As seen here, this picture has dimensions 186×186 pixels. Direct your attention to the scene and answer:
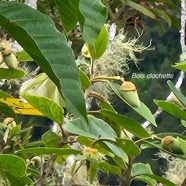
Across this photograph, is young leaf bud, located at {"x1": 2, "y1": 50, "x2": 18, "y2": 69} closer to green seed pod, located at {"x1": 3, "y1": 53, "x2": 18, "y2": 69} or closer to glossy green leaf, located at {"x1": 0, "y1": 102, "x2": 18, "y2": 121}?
green seed pod, located at {"x1": 3, "y1": 53, "x2": 18, "y2": 69}

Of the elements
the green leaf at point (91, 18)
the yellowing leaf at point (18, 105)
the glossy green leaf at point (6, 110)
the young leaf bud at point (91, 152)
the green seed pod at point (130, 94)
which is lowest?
the yellowing leaf at point (18, 105)

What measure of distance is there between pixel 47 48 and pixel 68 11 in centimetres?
7

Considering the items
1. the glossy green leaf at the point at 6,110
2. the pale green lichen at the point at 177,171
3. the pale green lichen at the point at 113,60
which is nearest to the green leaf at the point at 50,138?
the glossy green leaf at the point at 6,110

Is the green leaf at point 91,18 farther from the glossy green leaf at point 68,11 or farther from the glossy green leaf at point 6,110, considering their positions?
the glossy green leaf at point 6,110

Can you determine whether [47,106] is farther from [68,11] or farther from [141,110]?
[68,11]

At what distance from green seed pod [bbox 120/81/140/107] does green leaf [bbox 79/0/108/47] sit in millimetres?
294

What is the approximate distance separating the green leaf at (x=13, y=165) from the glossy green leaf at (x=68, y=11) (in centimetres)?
20

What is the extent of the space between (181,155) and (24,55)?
0.30m

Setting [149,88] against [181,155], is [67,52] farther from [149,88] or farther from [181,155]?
[149,88]

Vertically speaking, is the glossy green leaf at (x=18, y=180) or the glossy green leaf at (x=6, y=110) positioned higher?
the glossy green leaf at (x=18, y=180)

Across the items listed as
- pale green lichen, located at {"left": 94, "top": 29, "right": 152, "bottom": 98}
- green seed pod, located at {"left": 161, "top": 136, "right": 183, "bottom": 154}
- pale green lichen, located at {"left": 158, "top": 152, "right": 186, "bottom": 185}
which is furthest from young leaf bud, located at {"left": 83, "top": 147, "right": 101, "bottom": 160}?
pale green lichen, located at {"left": 94, "top": 29, "right": 152, "bottom": 98}

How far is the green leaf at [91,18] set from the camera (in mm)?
521

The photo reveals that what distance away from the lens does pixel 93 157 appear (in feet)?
2.79

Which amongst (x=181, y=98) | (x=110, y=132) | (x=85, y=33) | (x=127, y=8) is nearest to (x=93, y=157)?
(x=110, y=132)
